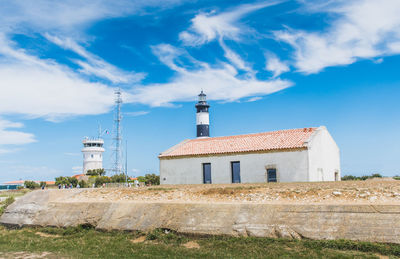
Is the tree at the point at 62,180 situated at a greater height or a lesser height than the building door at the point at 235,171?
lesser

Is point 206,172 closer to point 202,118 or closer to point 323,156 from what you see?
point 323,156

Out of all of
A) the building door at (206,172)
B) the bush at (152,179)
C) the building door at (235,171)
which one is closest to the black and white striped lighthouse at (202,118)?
the bush at (152,179)

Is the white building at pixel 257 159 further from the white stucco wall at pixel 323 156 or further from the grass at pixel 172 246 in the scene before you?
the grass at pixel 172 246

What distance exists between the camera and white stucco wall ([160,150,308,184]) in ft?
75.2

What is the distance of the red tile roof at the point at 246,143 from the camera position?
2419 centimetres

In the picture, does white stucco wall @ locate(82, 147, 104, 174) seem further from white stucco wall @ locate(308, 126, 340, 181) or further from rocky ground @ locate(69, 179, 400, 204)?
rocky ground @ locate(69, 179, 400, 204)

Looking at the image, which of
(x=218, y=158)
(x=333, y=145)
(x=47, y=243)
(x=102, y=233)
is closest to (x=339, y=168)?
(x=333, y=145)

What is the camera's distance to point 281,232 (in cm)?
1088

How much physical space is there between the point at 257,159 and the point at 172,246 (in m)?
14.0

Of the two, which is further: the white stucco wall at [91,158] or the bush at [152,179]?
the white stucco wall at [91,158]

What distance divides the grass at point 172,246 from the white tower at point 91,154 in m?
59.3

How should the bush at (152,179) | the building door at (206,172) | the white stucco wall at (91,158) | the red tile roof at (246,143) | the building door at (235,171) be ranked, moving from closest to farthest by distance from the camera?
the red tile roof at (246,143), the building door at (235,171), the building door at (206,172), the bush at (152,179), the white stucco wall at (91,158)

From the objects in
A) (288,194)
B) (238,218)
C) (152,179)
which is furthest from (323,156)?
(152,179)

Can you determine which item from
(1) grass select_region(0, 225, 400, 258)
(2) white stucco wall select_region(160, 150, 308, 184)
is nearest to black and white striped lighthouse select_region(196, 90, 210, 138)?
(2) white stucco wall select_region(160, 150, 308, 184)
